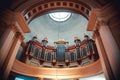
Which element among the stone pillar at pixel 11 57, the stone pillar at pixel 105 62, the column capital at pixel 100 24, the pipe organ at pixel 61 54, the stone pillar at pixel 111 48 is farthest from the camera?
the pipe organ at pixel 61 54

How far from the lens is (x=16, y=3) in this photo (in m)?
7.63

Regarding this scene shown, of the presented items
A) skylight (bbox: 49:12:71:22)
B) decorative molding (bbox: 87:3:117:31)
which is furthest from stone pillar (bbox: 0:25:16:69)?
skylight (bbox: 49:12:71:22)

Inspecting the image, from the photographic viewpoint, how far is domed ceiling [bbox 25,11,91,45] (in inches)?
731

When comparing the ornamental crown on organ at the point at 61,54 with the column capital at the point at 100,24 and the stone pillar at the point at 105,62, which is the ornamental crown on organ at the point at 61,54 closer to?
the stone pillar at the point at 105,62

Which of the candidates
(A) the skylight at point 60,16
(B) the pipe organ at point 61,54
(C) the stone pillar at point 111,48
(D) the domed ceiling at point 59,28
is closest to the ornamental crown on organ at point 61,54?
(B) the pipe organ at point 61,54

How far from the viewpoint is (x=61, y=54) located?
1641cm

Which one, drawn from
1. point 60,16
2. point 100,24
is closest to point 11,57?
point 100,24

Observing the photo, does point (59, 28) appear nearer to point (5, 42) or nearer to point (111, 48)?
point (5, 42)

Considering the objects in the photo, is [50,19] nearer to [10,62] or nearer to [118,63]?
[10,62]

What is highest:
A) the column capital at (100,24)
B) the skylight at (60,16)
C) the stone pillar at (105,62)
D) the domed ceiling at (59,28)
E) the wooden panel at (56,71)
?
the skylight at (60,16)

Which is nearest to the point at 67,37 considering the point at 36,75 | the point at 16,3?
the point at 36,75

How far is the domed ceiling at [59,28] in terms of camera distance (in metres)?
18.6

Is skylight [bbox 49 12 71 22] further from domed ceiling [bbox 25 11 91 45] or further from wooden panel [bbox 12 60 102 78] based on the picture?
wooden panel [bbox 12 60 102 78]

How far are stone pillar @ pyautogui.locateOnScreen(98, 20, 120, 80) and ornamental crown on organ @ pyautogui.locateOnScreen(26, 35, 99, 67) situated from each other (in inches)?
323
